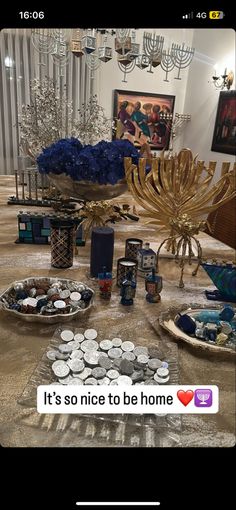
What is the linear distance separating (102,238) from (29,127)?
103 centimetres

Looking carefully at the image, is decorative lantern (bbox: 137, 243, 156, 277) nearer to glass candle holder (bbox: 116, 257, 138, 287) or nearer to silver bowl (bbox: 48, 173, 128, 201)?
glass candle holder (bbox: 116, 257, 138, 287)

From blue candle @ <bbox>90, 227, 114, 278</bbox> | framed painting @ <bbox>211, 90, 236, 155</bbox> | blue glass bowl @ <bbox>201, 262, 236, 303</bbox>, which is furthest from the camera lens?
framed painting @ <bbox>211, 90, 236, 155</bbox>

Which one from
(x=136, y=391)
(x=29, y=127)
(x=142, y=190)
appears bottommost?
(x=136, y=391)

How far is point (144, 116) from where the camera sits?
355 cm

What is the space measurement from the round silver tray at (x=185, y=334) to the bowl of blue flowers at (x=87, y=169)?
0.50 meters

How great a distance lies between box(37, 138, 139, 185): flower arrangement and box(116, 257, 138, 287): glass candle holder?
0.33 m

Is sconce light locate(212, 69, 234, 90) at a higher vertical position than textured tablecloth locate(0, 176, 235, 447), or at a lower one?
higher

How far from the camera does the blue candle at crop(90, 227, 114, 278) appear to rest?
903mm

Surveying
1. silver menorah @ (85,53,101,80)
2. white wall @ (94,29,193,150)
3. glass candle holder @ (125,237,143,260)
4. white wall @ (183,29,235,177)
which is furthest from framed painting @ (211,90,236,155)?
glass candle holder @ (125,237,143,260)

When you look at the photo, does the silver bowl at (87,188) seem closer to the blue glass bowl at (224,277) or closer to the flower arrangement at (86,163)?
the flower arrangement at (86,163)
